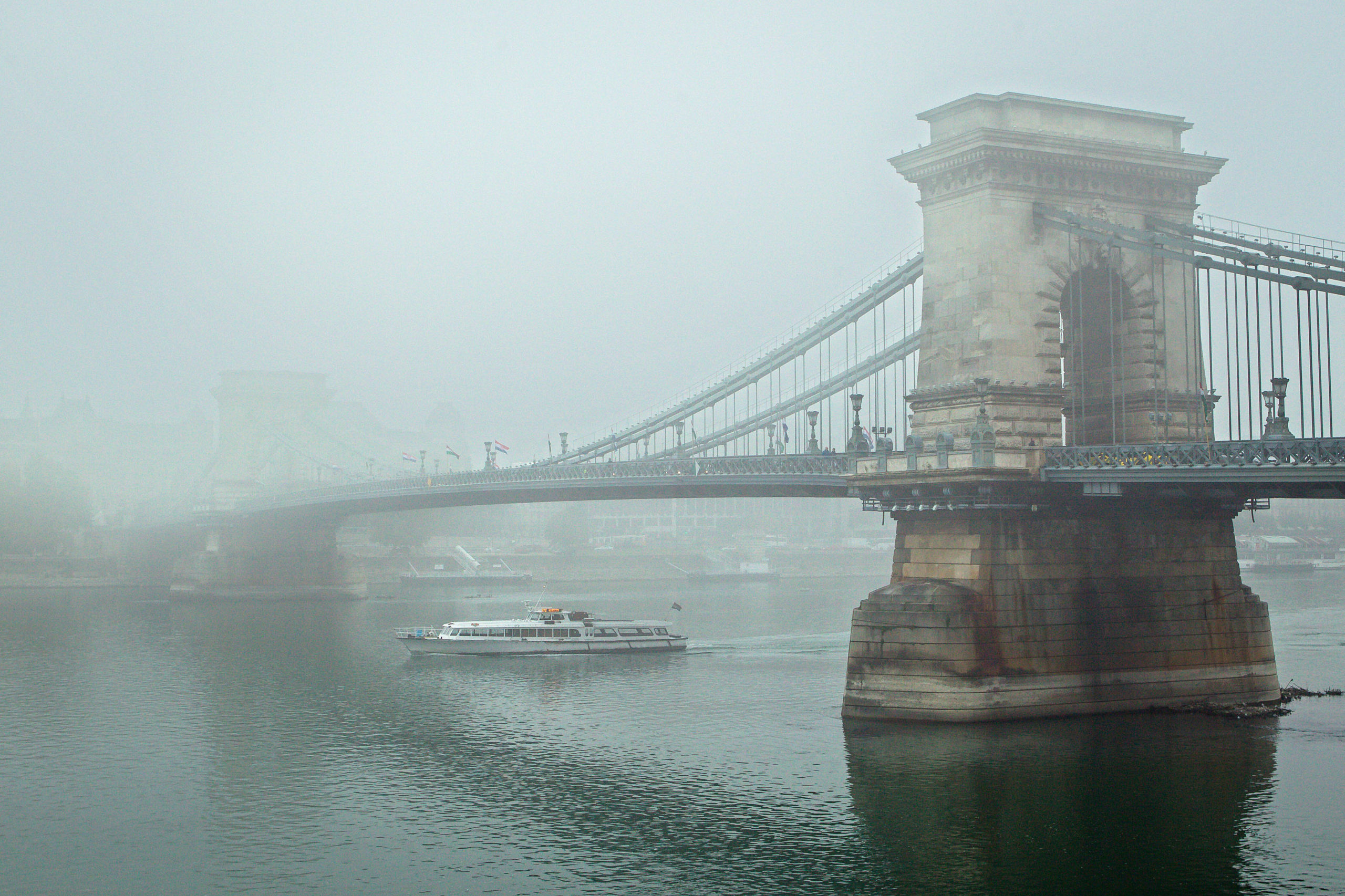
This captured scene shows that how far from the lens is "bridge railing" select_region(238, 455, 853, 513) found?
51.9 meters

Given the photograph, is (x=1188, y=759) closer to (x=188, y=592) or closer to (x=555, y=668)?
(x=555, y=668)

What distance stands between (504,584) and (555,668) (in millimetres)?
79313

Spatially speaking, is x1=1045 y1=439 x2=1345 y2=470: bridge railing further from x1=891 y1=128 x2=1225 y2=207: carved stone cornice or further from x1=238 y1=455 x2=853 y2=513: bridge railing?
x1=238 y1=455 x2=853 y2=513: bridge railing

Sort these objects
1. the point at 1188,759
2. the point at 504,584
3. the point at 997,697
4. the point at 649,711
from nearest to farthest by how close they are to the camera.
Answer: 1. the point at 1188,759
2. the point at 997,697
3. the point at 649,711
4. the point at 504,584

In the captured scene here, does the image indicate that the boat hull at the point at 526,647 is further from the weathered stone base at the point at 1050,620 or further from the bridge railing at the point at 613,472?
the weathered stone base at the point at 1050,620

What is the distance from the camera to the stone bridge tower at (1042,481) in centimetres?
4047

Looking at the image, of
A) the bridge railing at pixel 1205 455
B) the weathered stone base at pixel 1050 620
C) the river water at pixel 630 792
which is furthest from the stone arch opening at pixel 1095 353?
the river water at pixel 630 792

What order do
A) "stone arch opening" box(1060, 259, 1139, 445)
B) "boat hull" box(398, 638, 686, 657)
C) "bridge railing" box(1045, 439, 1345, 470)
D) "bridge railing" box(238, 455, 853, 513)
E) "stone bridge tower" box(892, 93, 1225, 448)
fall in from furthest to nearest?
"boat hull" box(398, 638, 686, 657), "bridge railing" box(238, 455, 853, 513), "stone arch opening" box(1060, 259, 1139, 445), "stone bridge tower" box(892, 93, 1225, 448), "bridge railing" box(1045, 439, 1345, 470)

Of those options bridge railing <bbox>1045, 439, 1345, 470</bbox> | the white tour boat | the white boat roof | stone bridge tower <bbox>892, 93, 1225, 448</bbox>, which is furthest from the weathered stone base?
the white boat roof

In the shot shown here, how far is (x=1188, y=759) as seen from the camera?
123ft

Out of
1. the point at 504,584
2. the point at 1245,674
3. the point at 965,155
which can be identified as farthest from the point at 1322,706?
the point at 504,584

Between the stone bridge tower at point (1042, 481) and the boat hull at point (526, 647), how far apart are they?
88.0ft

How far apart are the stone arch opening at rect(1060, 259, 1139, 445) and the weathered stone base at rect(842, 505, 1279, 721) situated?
150 inches

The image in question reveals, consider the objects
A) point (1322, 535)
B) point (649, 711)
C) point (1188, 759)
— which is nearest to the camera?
point (1188, 759)
